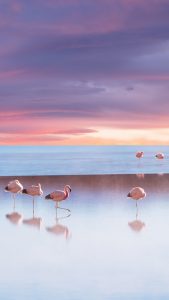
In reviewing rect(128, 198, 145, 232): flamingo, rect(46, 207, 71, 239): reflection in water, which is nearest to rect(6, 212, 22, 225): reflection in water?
rect(46, 207, 71, 239): reflection in water

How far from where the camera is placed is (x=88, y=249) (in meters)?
8.91

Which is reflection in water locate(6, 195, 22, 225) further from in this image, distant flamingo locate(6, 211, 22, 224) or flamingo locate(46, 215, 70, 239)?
flamingo locate(46, 215, 70, 239)

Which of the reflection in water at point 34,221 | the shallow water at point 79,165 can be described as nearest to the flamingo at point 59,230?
the reflection in water at point 34,221

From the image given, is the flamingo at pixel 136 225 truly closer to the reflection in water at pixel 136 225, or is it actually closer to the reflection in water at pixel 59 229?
the reflection in water at pixel 136 225

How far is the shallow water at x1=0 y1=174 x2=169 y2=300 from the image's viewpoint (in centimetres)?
673

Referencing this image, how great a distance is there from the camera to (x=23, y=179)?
62.3ft

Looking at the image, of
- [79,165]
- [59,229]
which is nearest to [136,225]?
[59,229]

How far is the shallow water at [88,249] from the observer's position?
6.73 meters

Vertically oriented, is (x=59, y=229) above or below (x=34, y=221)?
below

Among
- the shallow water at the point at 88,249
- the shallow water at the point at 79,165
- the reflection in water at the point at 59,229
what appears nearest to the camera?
the shallow water at the point at 88,249

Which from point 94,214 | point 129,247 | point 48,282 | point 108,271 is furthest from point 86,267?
point 94,214

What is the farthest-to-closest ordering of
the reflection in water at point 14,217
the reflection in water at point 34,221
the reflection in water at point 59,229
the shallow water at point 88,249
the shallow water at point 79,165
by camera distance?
the shallow water at point 79,165 < the reflection in water at point 14,217 < the reflection in water at point 34,221 < the reflection in water at point 59,229 < the shallow water at point 88,249

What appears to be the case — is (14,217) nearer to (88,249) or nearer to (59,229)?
(59,229)

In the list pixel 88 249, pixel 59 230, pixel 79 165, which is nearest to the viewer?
pixel 88 249
